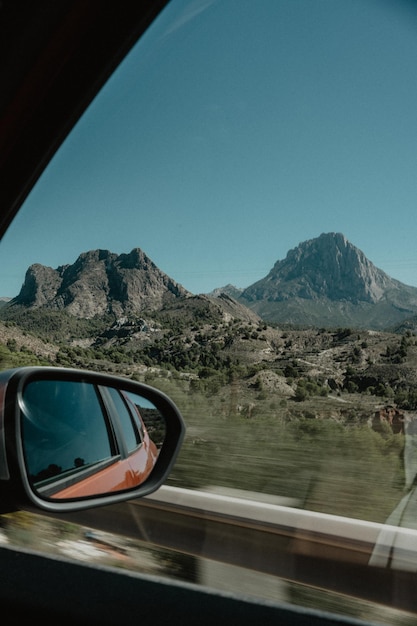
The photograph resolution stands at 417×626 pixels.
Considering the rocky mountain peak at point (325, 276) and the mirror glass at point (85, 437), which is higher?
the rocky mountain peak at point (325, 276)

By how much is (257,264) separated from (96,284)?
0.87 meters

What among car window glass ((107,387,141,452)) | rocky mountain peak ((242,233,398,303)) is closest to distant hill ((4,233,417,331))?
rocky mountain peak ((242,233,398,303))

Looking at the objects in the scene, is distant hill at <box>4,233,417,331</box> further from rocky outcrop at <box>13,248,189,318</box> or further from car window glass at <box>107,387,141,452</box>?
car window glass at <box>107,387,141,452</box>

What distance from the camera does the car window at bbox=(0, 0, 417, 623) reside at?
2.08 m

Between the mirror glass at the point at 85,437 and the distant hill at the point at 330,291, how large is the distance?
30.6 inches

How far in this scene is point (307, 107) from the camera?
2.23m

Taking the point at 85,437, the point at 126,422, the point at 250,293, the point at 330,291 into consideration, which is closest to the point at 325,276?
the point at 330,291

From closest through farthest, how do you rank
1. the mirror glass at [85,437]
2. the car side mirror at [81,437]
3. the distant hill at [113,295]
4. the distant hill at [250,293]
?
the car side mirror at [81,437] → the mirror glass at [85,437] → the distant hill at [250,293] → the distant hill at [113,295]

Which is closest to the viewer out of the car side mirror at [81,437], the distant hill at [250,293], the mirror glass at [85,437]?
the car side mirror at [81,437]

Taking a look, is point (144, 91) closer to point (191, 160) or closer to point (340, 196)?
point (191, 160)

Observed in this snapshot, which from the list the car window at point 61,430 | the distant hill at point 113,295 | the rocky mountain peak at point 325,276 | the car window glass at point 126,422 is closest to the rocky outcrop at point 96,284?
Result: the distant hill at point 113,295

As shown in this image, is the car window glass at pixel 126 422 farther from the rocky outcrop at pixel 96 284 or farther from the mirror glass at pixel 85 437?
the rocky outcrop at pixel 96 284

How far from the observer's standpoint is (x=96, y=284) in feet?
10.3

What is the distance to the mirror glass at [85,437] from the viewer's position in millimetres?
2061
